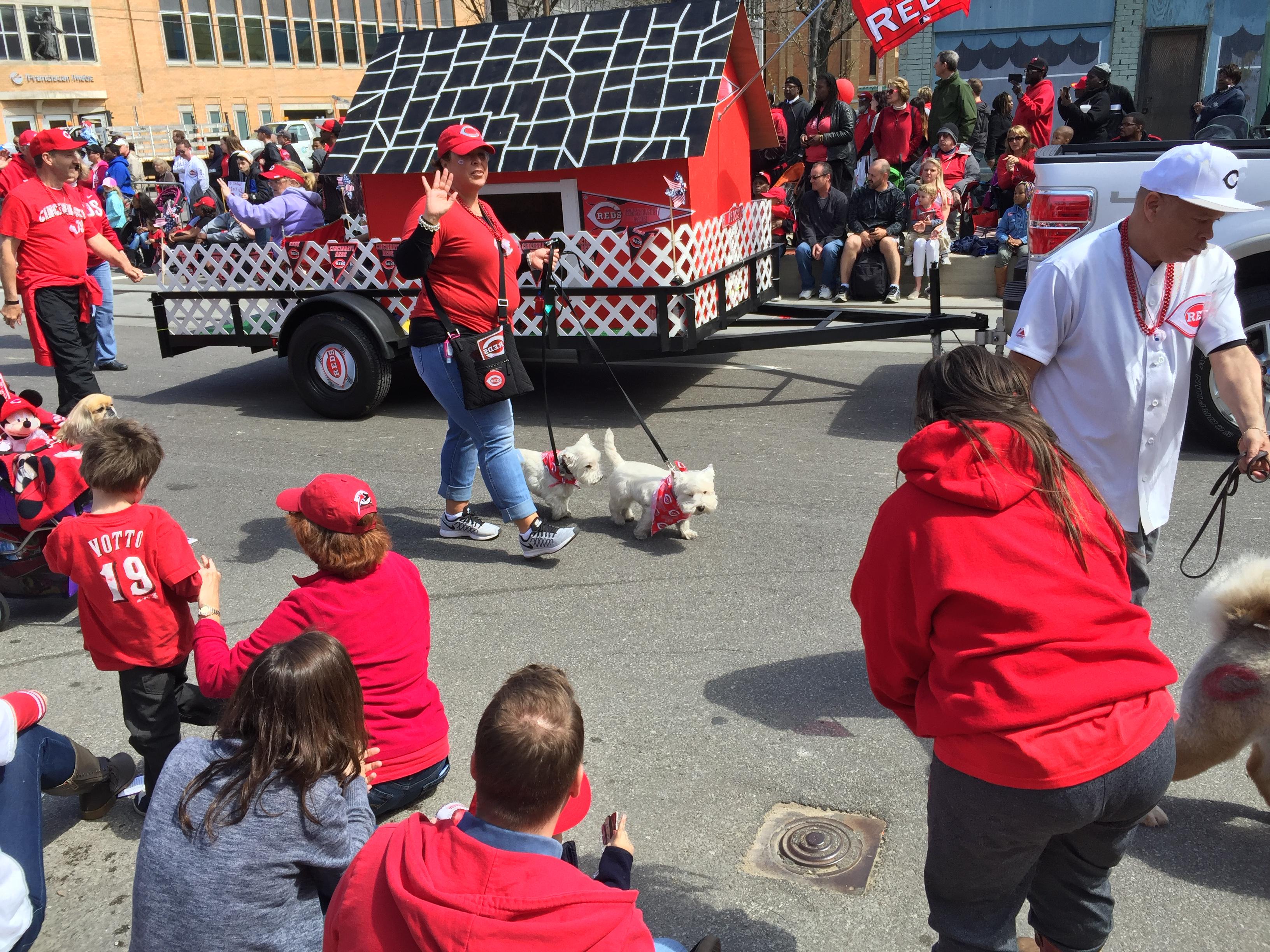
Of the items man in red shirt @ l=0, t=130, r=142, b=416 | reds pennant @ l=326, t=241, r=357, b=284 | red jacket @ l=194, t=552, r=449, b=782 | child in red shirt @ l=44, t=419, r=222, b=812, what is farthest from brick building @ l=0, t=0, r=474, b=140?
red jacket @ l=194, t=552, r=449, b=782

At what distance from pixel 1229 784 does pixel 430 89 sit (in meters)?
7.51

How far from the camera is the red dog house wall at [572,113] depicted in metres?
7.59

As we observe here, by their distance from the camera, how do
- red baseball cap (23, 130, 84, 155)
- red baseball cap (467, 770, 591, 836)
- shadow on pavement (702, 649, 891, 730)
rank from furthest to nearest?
red baseball cap (23, 130, 84, 155)
shadow on pavement (702, 649, 891, 730)
red baseball cap (467, 770, 591, 836)

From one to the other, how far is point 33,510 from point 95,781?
1985mm

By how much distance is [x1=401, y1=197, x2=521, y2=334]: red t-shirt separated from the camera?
16.3ft

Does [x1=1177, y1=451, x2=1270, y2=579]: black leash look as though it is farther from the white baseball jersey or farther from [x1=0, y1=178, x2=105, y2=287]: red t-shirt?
[x1=0, y1=178, x2=105, y2=287]: red t-shirt

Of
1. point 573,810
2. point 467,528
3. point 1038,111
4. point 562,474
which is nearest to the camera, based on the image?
point 573,810

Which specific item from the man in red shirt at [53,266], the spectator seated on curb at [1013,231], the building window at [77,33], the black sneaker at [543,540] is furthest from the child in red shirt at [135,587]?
the building window at [77,33]

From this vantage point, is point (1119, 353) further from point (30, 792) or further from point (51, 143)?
point (51, 143)

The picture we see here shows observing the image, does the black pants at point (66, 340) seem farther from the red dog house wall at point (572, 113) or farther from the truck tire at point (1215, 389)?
the truck tire at point (1215, 389)

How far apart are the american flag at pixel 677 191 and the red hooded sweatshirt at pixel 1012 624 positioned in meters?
5.92

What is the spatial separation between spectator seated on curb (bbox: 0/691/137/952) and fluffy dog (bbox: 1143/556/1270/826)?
115 inches

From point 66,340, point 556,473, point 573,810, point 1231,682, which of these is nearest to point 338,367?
point 66,340

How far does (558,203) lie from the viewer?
8.49 m
